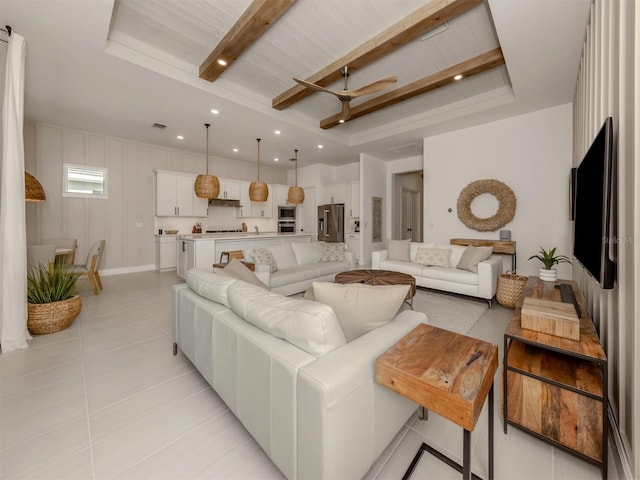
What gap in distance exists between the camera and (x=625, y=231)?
1367 millimetres

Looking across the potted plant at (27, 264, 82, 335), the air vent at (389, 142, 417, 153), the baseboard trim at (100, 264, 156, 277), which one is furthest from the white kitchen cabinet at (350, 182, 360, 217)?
the potted plant at (27, 264, 82, 335)

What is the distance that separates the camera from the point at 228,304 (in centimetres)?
162

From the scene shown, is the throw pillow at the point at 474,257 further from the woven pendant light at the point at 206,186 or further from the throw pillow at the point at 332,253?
the woven pendant light at the point at 206,186

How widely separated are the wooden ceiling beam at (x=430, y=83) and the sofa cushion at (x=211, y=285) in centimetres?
384

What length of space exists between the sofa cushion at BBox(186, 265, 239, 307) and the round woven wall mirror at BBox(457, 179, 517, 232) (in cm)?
485

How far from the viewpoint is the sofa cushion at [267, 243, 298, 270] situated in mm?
4160

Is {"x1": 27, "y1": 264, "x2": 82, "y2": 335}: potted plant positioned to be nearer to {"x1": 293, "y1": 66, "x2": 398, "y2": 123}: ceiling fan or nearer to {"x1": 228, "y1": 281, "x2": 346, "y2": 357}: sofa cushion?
{"x1": 228, "y1": 281, "x2": 346, "y2": 357}: sofa cushion

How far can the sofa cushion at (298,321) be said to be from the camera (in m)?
1.09

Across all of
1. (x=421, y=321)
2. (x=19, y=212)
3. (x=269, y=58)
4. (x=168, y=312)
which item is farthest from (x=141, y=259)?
(x=421, y=321)

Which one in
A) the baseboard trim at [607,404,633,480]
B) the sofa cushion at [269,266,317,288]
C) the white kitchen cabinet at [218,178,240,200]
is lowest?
the baseboard trim at [607,404,633,480]

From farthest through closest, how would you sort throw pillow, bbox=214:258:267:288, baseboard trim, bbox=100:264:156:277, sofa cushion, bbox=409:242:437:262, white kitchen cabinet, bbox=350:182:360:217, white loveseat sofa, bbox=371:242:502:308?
white kitchen cabinet, bbox=350:182:360:217, baseboard trim, bbox=100:264:156:277, sofa cushion, bbox=409:242:437:262, white loveseat sofa, bbox=371:242:502:308, throw pillow, bbox=214:258:267:288

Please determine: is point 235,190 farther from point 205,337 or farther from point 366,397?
point 366,397

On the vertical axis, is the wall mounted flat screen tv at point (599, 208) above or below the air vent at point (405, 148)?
below


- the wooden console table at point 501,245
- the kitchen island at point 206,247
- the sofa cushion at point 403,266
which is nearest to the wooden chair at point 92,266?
the kitchen island at point 206,247
